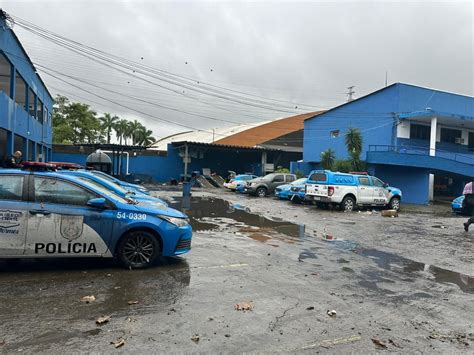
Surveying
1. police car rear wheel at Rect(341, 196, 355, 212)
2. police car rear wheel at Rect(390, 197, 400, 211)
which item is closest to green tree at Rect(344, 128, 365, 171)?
police car rear wheel at Rect(390, 197, 400, 211)

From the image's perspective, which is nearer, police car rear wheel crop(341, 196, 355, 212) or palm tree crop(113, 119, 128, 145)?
police car rear wheel crop(341, 196, 355, 212)

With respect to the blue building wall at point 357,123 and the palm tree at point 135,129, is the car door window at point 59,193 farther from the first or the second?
the palm tree at point 135,129

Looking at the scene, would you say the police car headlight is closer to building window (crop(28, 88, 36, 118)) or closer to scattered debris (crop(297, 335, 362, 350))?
scattered debris (crop(297, 335, 362, 350))

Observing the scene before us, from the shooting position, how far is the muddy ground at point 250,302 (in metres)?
4.11

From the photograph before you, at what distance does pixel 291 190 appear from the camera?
2286cm

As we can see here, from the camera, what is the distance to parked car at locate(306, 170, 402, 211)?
18.8m

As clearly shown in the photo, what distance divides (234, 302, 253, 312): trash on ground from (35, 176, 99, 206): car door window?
9.58ft

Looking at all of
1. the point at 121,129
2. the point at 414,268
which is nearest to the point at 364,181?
the point at 414,268

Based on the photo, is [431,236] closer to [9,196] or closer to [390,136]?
[9,196]

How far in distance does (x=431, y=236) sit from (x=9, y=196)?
11186 millimetres

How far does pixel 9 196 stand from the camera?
20.1 ft

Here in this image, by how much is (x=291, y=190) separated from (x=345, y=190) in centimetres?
450

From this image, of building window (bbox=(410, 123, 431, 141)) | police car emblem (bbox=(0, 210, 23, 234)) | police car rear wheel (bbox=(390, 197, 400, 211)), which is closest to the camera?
police car emblem (bbox=(0, 210, 23, 234))

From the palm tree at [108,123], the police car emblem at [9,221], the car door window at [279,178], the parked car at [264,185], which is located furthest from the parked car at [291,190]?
the palm tree at [108,123]
